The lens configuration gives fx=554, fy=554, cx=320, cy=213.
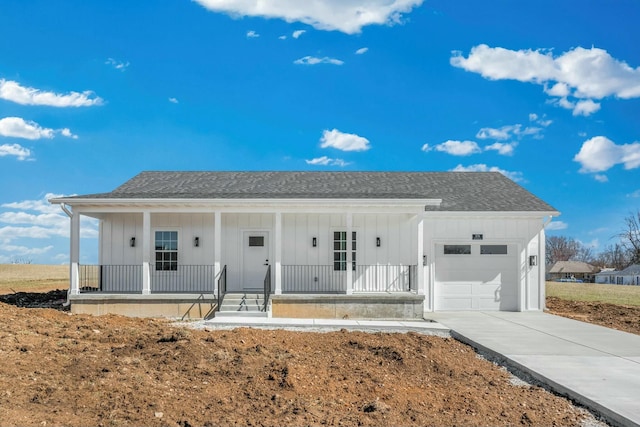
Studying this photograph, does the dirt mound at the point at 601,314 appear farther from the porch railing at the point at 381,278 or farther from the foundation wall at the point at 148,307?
the foundation wall at the point at 148,307

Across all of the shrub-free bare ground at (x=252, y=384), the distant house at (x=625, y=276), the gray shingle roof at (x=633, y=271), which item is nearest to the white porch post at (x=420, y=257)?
the shrub-free bare ground at (x=252, y=384)

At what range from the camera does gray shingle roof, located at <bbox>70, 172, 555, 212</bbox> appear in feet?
55.0

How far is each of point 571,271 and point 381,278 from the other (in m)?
70.1

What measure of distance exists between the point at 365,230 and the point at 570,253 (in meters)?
83.1

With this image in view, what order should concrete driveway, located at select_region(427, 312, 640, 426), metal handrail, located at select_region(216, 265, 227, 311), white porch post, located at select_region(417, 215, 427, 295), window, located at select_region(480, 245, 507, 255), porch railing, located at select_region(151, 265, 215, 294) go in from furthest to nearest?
window, located at select_region(480, 245, 507, 255), porch railing, located at select_region(151, 265, 215, 294), white porch post, located at select_region(417, 215, 427, 295), metal handrail, located at select_region(216, 265, 227, 311), concrete driveway, located at select_region(427, 312, 640, 426)

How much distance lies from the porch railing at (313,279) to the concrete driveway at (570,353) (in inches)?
111

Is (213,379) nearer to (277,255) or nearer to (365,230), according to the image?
(277,255)

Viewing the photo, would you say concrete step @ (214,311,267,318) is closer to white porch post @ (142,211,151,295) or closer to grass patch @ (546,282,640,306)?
white porch post @ (142,211,151,295)

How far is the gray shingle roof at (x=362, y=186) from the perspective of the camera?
16.8 metres

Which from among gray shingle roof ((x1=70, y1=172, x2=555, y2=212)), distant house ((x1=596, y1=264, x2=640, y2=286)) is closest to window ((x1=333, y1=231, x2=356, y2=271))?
gray shingle roof ((x1=70, y1=172, x2=555, y2=212))

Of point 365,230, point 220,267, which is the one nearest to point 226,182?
point 220,267

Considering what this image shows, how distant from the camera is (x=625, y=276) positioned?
6512cm

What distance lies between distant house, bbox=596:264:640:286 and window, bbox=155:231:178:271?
5941 cm

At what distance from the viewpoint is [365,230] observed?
16.0 m
